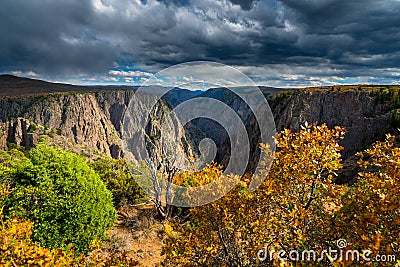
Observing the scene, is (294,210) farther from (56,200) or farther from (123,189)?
(123,189)

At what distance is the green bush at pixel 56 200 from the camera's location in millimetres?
9344

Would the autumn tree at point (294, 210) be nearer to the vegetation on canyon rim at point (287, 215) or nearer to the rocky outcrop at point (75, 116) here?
the vegetation on canyon rim at point (287, 215)

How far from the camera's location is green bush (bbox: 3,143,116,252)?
9344mm

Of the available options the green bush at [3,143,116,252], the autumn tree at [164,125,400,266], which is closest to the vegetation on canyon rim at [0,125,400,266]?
the autumn tree at [164,125,400,266]

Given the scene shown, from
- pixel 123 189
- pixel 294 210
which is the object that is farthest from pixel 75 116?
pixel 294 210

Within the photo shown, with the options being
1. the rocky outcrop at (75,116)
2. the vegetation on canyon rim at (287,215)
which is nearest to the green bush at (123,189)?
the vegetation on canyon rim at (287,215)

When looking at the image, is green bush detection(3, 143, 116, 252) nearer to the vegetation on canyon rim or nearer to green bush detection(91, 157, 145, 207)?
the vegetation on canyon rim

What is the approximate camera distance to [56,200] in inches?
380

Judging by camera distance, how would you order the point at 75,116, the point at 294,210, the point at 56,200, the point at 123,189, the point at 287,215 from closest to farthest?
the point at 294,210, the point at 287,215, the point at 56,200, the point at 123,189, the point at 75,116

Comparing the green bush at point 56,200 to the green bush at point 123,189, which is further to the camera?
the green bush at point 123,189

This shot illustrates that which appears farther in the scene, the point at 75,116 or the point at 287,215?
the point at 75,116

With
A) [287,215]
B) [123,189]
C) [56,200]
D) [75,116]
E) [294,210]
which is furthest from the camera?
[75,116]

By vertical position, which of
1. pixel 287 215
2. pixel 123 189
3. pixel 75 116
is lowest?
pixel 75 116

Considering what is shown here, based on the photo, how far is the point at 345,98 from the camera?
7088 centimetres
